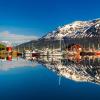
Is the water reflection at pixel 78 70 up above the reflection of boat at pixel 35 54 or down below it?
below

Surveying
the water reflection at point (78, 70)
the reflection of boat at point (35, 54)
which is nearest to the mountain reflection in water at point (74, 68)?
the water reflection at point (78, 70)

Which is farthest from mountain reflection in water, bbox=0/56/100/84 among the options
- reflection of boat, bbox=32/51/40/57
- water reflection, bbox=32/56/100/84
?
reflection of boat, bbox=32/51/40/57

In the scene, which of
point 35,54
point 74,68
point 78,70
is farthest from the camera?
point 35,54

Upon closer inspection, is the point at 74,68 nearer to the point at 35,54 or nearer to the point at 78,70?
the point at 78,70

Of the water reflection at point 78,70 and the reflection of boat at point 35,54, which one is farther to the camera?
the reflection of boat at point 35,54

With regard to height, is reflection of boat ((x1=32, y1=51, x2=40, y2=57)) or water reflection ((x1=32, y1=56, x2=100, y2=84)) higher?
reflection of boat ((x1=32, y1=51, x2=40, y2=57))

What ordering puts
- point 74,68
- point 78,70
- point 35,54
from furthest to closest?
point 35,54
point 74,68
point 78,70

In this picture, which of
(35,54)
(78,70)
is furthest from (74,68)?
(35,54)

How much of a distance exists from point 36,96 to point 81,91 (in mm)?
4125

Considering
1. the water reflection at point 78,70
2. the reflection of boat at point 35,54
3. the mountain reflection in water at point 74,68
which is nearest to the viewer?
the water reflection at point 78,70

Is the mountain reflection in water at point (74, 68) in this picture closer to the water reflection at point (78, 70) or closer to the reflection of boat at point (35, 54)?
the water reflection at point (78, 70)

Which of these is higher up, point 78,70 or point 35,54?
point 35,54

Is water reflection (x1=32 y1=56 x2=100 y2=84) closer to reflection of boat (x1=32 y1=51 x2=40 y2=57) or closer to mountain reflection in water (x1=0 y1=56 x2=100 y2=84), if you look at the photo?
mountain reflection in water (x1=0 y1=56 x2=100 y2=84)

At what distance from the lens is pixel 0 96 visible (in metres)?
29.0
